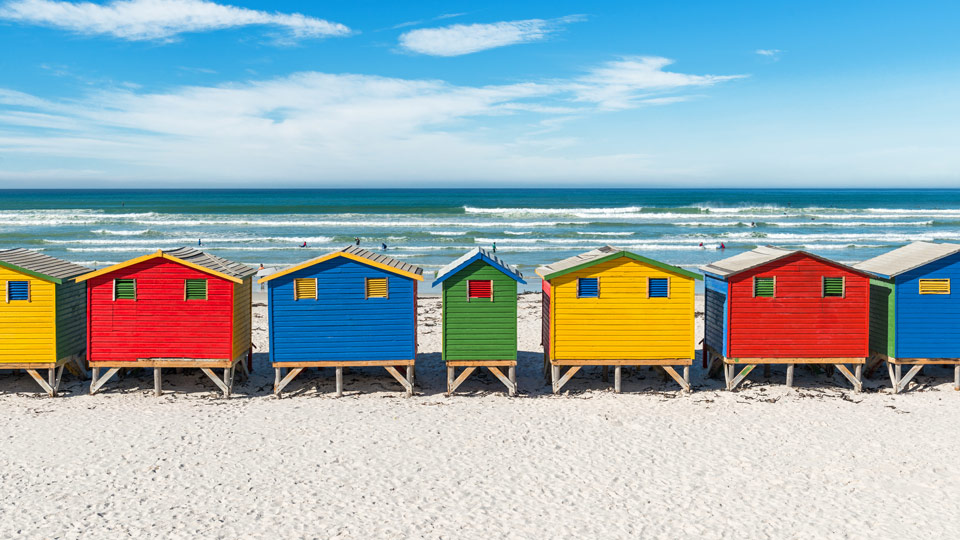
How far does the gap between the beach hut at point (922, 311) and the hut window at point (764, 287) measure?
2689 millimetres

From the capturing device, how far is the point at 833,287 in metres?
16.7

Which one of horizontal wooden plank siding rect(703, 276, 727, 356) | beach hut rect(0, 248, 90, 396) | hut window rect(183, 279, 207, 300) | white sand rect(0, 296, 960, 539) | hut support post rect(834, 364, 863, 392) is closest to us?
white sand rect(0, 296, 960, 539)

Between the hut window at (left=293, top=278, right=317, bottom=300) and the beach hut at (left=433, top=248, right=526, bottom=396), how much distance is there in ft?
9.10

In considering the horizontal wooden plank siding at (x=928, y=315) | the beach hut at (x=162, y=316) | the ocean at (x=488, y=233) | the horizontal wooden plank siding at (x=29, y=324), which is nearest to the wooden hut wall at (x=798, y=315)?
the horizontal wooden plank siding at (x=928, y=315)

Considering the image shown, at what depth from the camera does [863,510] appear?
11.2 m

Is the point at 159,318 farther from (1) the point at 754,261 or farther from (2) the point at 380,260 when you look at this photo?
(1) the point at 754,261

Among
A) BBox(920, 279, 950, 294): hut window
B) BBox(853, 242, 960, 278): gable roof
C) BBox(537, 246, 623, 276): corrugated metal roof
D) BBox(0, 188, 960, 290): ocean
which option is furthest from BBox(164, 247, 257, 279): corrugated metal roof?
BBox(0, 188, 960, 290): ocean

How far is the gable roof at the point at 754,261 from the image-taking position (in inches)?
649

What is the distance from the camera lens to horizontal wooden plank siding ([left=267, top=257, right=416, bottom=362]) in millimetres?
16156

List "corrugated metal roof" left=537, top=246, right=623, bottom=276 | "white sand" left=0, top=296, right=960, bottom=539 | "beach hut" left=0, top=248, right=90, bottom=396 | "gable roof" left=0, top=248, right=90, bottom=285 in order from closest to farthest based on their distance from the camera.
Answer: "white sand" left=0, top=296, right=960, bottom=539 → "gable roof" left=0, top=248, right=90, bottom=285 → "beach hut" left=0, top=248, right=90, bottom=396 → "corrugated metal roof" left=537, top=246, right=623, bottom=276

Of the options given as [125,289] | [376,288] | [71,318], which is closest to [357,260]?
[376,288]

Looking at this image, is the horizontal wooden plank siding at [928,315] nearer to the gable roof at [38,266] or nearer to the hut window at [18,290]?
the gable roof at [38,266]

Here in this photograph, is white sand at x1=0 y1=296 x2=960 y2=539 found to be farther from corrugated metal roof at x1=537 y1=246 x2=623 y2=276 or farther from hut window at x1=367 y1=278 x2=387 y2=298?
corrugated metal roof at x1=537 y1=246 x2=623 y2=276

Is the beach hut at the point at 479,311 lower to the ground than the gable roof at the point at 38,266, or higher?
lower
